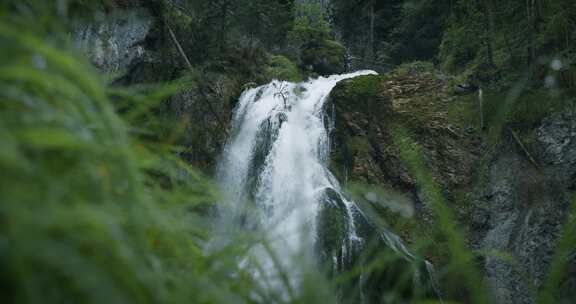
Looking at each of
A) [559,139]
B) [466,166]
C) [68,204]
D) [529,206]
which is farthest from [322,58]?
[68,204]

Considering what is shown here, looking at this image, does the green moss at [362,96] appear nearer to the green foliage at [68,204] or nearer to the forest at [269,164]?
the forest at [269,164]

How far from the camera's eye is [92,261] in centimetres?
53

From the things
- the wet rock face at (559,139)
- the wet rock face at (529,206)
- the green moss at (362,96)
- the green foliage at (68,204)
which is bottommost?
the wet rock face at (529,206)

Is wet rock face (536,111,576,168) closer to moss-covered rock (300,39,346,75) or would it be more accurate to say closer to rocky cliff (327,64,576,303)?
rocky cliff (327,64,576,303)

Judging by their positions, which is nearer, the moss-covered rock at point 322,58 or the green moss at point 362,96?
the green moss at point 362,96

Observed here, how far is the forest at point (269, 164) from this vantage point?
Answer: 1.78ft

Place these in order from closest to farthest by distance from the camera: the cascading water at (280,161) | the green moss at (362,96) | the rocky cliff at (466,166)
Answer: the rocky cliff at (466,166)
the cascading water at (280,161)
the green moss at (362,96)

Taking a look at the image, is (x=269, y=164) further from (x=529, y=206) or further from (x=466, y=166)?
(x=529, y=206)

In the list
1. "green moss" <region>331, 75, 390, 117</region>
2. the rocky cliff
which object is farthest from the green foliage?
"green moss" <region>331, 75, 390, 117</region>

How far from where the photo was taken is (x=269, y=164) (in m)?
9.90

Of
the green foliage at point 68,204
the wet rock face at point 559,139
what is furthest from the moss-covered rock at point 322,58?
the green foliage at point 68,204

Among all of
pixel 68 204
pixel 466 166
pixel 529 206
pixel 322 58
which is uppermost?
pixel 322 58

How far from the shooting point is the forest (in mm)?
543

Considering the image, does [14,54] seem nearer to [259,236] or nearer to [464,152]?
[259,236]
